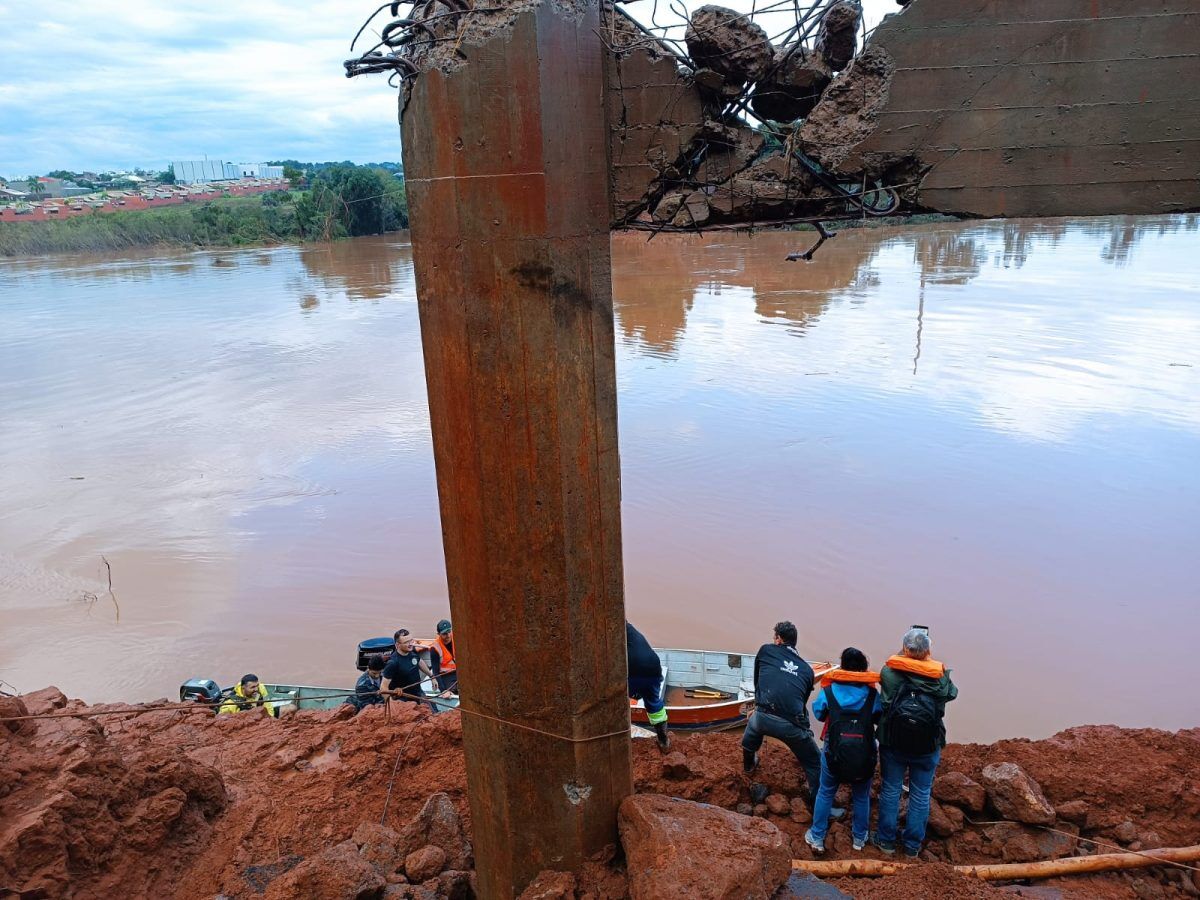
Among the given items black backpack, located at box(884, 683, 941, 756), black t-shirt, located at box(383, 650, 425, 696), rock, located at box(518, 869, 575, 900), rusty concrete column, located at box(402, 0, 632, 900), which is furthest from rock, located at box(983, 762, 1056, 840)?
black t-shirt, located at box(383, 650, 425, 696)

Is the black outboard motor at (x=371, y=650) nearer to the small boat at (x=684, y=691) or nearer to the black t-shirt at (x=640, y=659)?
the small boat at (x=684, y=691)

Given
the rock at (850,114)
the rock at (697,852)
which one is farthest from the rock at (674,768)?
the rock at (850,114)

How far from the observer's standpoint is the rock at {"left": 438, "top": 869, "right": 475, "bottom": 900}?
10.4 ft

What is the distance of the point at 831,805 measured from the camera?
402 centimetres

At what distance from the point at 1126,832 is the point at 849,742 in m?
1.24

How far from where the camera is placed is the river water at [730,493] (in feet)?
33.6

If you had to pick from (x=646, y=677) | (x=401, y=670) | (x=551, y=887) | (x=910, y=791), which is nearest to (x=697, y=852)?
(x=551, y=887)

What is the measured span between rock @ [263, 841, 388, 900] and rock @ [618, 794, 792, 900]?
0.97m

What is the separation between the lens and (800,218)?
2697 mm

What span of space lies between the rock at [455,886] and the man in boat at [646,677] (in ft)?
4.70

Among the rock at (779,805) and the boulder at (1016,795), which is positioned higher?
the boulder at (1016,795)

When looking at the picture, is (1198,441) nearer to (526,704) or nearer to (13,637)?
(526,704)

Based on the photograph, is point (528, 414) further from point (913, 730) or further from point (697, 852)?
point (913, 730)

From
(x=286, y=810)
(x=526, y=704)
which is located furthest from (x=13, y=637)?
(x=526, y=704)
